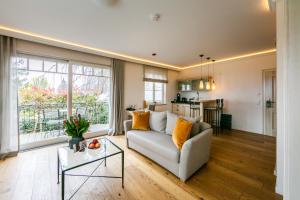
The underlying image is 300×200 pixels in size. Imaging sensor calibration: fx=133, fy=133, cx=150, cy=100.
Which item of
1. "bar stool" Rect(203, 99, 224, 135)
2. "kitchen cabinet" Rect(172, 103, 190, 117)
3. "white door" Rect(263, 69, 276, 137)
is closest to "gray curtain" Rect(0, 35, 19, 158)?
"kitchen cabinet" Rect(172, 103, 190, 117)

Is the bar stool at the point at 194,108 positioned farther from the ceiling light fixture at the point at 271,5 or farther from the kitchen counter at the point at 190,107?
the ceiling light fixture at the point at 271,5

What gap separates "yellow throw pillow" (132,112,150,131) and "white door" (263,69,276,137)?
3.88 meters

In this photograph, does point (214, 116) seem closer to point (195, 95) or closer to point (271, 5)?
point (195, 95)

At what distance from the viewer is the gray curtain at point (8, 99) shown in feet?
8.86

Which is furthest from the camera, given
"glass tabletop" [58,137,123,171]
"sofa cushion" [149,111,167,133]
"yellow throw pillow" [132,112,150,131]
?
"yellow throw pillow" [132,112,150,131]

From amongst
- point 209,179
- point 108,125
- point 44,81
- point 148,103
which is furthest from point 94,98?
point 209,179

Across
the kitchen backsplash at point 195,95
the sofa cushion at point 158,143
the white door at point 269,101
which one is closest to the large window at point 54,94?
the sofa cushion at point 158,143

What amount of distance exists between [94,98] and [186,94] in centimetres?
421

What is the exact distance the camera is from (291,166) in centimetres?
87

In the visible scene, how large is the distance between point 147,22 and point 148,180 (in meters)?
2.67

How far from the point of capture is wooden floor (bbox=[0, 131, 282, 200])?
5.67ft

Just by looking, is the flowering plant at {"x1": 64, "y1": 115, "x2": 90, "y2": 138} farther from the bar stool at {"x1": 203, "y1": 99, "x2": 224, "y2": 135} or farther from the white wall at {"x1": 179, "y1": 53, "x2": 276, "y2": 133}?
the white wall at {"x1": 179, "y1": 53, "x2": 276, "y2": 133}

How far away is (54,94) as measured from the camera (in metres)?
3.56

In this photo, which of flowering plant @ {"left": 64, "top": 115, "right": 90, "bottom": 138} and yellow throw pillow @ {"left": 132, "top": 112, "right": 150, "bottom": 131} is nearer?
flowering plant @ {"left": 64, "top": 115, "right": 90, "bottom": 138}
